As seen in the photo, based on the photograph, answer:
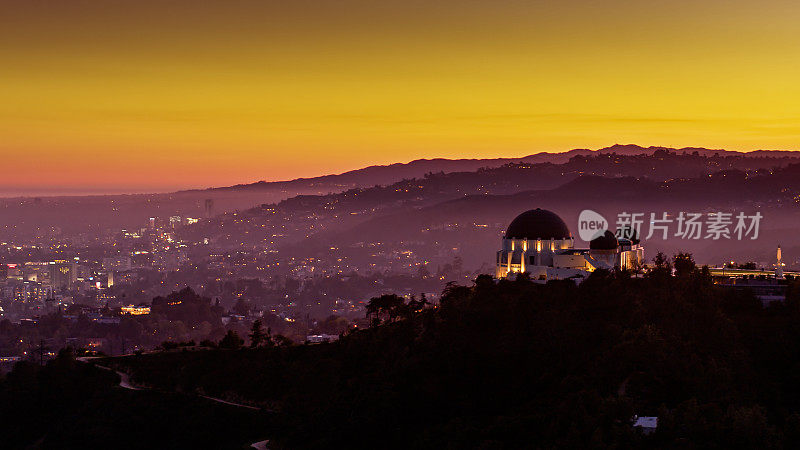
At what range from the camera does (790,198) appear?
173125mm

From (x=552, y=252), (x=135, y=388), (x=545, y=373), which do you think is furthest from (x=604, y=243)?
(x=135, y=388)

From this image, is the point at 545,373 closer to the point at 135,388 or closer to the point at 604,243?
the point at 604,243

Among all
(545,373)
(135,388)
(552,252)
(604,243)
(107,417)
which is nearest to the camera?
(545,373)

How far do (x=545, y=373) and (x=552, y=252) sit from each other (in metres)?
18.0

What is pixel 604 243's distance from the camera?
180 ft

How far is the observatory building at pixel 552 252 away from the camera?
179ft

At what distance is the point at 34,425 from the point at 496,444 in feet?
98.7

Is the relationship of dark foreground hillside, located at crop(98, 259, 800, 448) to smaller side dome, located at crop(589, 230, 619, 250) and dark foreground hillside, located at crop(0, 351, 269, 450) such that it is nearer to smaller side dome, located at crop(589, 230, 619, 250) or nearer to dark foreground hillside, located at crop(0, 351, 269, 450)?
dark foreground hillside, located at crop(0, 351, 269, 450)

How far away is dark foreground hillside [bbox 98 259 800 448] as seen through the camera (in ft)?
101

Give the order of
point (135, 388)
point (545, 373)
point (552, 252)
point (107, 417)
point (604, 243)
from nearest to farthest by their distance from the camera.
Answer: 1. point (545, 373)
2. point (107, 417)
3. point (135, 388)
4. point (604, 243)
5. point (552, 252)

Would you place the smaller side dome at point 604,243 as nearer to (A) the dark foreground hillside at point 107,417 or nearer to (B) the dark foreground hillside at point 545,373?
(B) the dark foreground hillside at point 545,373

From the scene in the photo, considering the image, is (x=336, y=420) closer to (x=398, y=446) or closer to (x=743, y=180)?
(x=398, y=446)

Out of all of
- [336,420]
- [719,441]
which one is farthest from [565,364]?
[719,441]

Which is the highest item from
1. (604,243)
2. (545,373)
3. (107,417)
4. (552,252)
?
(604,243)
